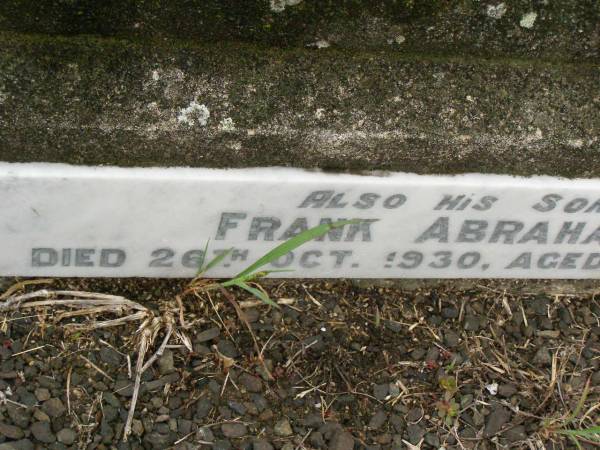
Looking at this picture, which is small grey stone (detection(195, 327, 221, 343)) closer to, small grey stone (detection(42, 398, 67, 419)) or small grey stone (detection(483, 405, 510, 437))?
small grey stone (detection(42, 398, 67, 419))

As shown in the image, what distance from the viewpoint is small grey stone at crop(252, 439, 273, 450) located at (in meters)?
1.79

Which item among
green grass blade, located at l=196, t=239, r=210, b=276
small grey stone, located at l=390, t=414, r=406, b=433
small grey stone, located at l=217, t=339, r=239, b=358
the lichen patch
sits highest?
the lichen patch

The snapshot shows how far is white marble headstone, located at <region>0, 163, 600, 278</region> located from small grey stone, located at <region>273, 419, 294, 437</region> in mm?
387

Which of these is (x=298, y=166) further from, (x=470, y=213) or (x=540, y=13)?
(x=540, y=13)

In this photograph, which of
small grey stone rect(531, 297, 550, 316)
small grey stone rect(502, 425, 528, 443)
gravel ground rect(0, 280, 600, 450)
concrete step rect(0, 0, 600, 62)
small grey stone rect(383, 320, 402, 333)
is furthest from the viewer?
small grey stone rect(531, 297, 550, 316)

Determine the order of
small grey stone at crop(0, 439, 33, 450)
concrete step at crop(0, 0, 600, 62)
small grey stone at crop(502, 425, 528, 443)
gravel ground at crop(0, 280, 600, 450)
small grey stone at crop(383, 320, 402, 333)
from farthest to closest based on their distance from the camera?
small grey stone at crop(383, 320, 402, 333) → small grey stone at crop(502, 425, 528, 443) → gravel ground at crop(0, 280, 600, 450) → small grey stone at crop(0, 439, 33, 450) → concrete step at crop(0, 0, 600, 62)

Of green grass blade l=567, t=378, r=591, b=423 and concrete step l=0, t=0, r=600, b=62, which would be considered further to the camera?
green grass blade l=567, t=378, r=591, b=423

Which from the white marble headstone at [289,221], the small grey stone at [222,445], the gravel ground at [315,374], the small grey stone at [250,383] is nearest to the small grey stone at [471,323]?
the gravel ground at [315,374]

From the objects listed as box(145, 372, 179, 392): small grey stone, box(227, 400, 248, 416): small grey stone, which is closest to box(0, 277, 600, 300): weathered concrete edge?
box(145, 372, 179, 392): small grey stone

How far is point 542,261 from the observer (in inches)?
81.9

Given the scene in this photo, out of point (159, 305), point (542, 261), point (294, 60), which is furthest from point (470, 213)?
point (159, 305)

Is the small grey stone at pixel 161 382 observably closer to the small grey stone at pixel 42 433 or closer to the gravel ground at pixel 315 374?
the gravel ground at pixel 315 374

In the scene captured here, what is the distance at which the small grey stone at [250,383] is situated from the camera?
6.19 ft

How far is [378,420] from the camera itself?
1.89 m
